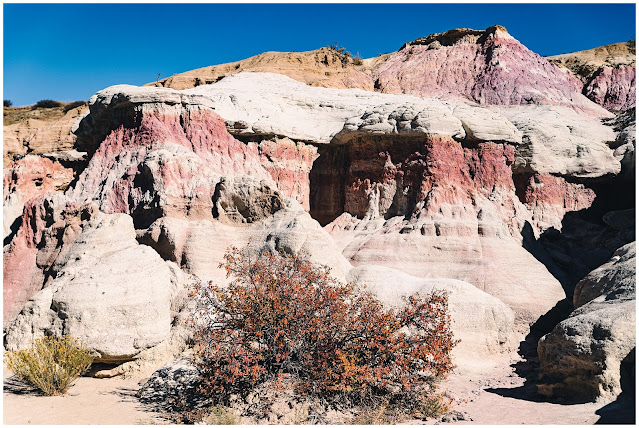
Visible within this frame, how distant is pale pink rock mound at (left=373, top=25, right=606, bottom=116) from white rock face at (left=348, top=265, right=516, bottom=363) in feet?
64.5

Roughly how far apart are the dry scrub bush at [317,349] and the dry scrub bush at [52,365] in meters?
2.35

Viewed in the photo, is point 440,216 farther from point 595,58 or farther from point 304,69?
point 595,58

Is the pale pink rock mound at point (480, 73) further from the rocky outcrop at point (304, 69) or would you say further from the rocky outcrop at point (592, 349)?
the rocky outcrop at point (592, 349)

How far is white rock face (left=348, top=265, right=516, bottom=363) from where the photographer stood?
14789 millimetres

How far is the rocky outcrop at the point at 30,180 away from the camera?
21.5 metres

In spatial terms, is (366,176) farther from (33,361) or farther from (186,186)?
(33,361)

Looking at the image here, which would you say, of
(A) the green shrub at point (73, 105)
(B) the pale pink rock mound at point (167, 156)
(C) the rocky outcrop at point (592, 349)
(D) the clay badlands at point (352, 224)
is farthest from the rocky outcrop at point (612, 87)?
(A) the green shrub at point (73, 105)

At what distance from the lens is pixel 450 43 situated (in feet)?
133

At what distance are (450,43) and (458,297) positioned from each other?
29.2m

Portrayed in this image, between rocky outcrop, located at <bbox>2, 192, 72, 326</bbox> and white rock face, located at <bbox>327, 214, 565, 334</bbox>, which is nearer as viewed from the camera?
rocky outcrop, located at <bbox>2, 192, 72, 326</bbox>

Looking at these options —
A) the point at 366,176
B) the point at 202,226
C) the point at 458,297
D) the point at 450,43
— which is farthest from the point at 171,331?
the point at 450,43

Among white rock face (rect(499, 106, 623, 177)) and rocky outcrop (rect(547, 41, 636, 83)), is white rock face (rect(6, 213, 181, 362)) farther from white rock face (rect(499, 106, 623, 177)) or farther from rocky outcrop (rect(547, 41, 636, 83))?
rocky outcrop (rect(547, 41, 636, 83))

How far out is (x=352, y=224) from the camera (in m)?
22.0

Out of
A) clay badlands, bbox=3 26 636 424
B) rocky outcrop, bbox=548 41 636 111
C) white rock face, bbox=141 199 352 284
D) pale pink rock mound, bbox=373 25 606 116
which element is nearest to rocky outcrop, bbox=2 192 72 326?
clay badlands, bbox=3 26 636 424
